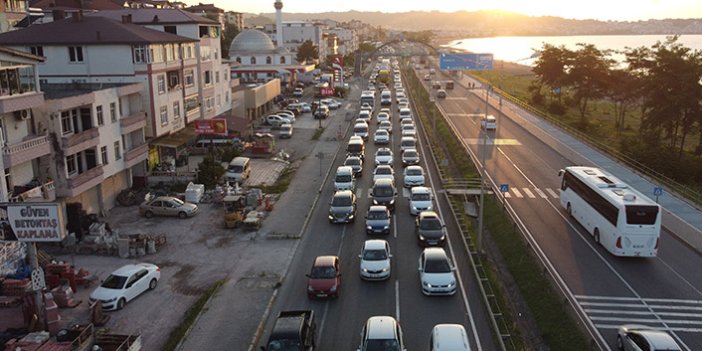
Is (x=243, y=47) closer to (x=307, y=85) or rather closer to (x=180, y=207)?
(x=307, y=85)

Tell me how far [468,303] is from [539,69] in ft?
244

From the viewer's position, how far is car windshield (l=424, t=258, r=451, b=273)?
23.7 meters

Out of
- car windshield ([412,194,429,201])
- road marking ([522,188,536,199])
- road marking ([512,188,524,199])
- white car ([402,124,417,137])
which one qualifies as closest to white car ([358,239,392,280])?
car windshield ([412,194,429,201])

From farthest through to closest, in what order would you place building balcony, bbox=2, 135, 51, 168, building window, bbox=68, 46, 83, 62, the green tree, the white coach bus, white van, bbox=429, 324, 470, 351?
1. the green tree
2. building window, bbox=68, 46, 83, 62
3. building balcony, bbox=2, 135, 51, 168
4. the white coach bus
5. white van, bbox=429, 324, 470, 351

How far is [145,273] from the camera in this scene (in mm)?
24859

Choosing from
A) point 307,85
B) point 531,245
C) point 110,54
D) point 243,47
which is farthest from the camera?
point 307,85

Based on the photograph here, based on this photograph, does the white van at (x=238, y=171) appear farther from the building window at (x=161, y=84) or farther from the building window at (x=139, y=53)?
the building window at (x=139, y=53)

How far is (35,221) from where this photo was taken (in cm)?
1916

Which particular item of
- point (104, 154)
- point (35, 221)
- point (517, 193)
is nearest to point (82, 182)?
point (104, 154)

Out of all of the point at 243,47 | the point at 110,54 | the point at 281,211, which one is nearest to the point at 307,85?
the point at 243,47

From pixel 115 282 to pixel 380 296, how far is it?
1100cm

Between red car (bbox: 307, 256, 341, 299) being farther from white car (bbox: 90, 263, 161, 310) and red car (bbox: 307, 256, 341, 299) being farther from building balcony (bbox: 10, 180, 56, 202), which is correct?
building balcony (bbox: 10, 180, 56, 202)

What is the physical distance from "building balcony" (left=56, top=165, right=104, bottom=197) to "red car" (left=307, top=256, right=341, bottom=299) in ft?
51.5

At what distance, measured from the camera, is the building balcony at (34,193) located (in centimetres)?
2724
